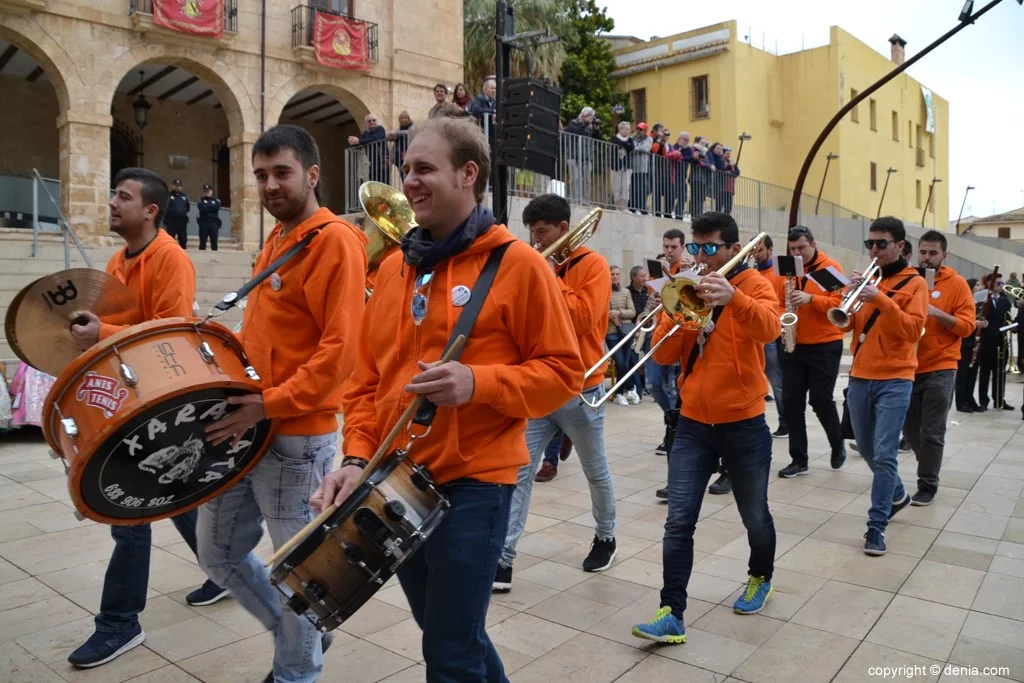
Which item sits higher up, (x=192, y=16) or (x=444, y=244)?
(x=192, y=16)

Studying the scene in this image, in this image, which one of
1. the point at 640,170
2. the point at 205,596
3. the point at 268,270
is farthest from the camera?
the point at 640,170

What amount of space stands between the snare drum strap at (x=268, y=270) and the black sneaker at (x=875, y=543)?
158 inches

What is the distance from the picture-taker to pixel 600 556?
15.9ft

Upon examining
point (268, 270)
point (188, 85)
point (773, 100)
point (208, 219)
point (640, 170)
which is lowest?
point (268, 270)

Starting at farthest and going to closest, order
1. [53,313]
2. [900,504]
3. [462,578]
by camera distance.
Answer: [900,504] → [53,313] → [462,578]

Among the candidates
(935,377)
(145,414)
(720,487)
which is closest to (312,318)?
(145,414)

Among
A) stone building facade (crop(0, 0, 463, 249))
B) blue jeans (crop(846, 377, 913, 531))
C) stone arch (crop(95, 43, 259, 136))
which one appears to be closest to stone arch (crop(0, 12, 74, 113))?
stone building facade (crop(0, 0, 463, 249))

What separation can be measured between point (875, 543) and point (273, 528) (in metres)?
3.84

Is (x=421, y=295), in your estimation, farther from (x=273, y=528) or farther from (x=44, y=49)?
(x=44, y=49)

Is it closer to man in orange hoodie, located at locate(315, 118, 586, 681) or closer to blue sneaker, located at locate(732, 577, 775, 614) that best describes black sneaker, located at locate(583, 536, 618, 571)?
blue sneaker, located at locate(732, 577, 775, 614)

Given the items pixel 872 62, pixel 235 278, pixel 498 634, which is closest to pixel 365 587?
pixel 498 634

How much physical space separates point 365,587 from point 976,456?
8.25 metres

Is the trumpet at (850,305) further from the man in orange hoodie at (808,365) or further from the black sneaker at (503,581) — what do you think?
the black sneaker at (503,581)

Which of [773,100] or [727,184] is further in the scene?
[773,100]
